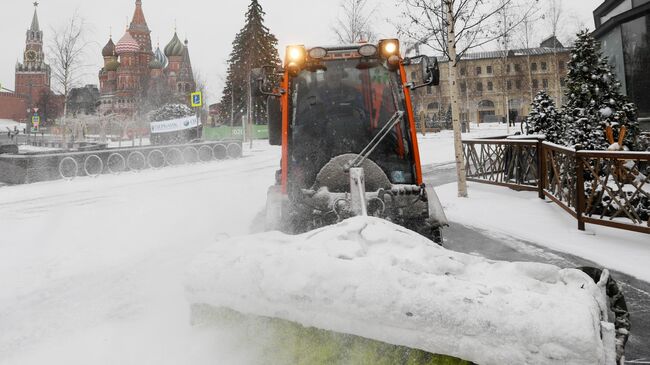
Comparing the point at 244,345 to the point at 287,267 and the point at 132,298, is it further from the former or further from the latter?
the point at 132,298

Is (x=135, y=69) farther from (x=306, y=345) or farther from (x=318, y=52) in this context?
(x=306, y=345)

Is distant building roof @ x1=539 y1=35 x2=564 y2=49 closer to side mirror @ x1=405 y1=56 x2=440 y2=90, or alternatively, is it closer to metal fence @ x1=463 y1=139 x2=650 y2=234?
metal fence @ x1=463 y1=139 x2=650 y2=234

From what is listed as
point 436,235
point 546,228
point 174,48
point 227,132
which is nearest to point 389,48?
point 436,235

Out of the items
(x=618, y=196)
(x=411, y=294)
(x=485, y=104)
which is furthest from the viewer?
(x=485, y=104)

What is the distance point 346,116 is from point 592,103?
7525mm

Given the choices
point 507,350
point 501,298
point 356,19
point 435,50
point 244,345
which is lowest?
point 244,345

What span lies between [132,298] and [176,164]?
16.6 m

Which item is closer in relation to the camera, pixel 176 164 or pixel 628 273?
pixel 628 273

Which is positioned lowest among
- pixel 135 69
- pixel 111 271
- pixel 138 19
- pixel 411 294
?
pixel 111 271

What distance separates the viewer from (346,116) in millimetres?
4566

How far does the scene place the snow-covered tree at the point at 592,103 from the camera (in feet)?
29.7

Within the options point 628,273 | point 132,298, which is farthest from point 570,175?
point 132,298

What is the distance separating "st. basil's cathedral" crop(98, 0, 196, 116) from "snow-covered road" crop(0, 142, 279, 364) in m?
60.1

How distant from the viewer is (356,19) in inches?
1154
